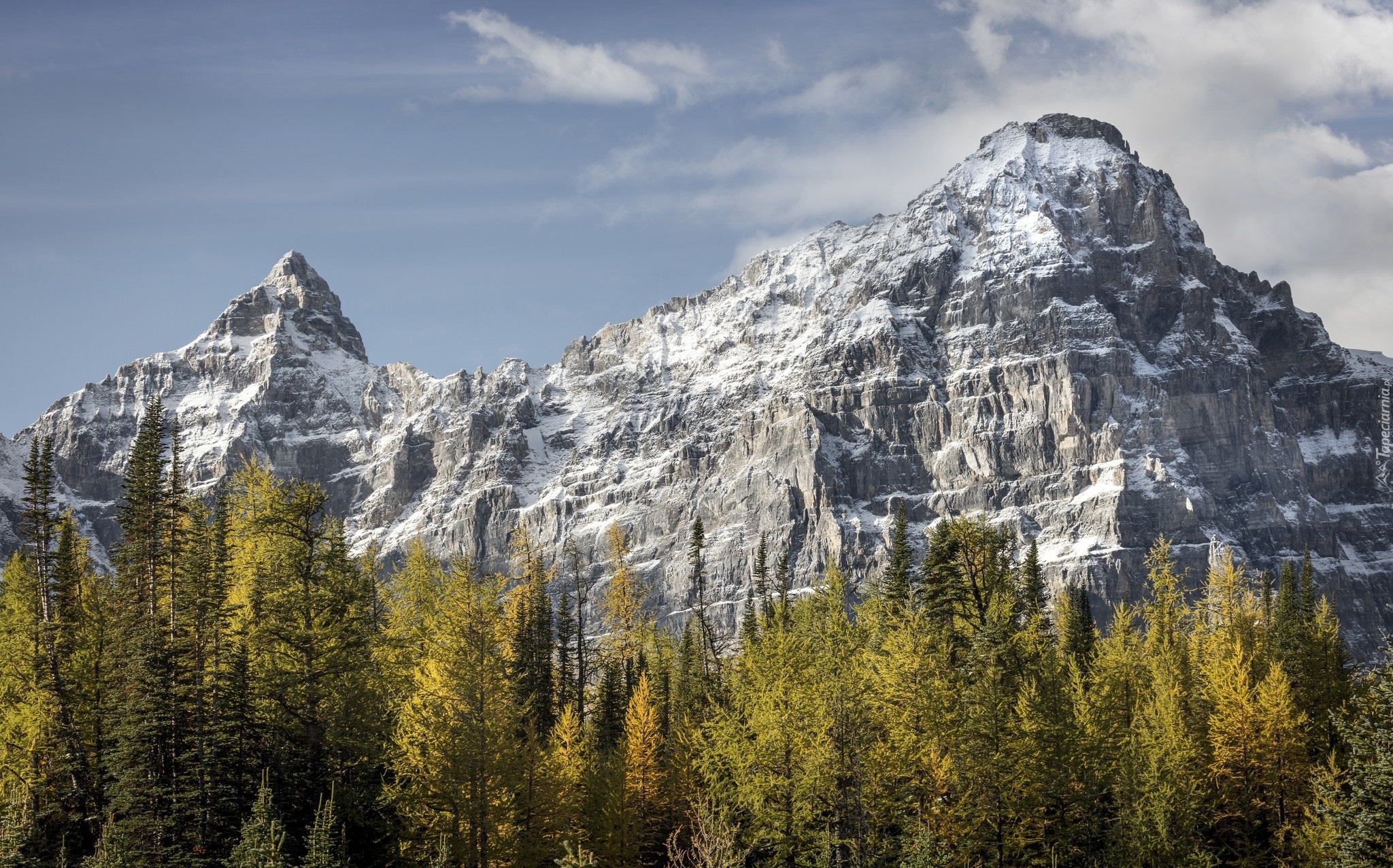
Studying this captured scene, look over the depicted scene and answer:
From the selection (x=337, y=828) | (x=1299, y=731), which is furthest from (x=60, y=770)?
(x=1299, y=731)

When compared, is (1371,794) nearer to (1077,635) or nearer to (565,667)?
(1077,635)

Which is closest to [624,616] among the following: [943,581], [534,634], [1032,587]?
[534,634]

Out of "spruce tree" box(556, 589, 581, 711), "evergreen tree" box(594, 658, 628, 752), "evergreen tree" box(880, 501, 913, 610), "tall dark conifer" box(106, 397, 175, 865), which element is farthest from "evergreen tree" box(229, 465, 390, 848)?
"spruce tree" box(556, 589, 581, 711)

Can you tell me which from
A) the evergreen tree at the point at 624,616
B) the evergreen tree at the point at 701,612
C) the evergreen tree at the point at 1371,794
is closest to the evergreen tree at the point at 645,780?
the evergreen tree at the point at 701,612

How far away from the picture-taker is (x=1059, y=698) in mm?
50719

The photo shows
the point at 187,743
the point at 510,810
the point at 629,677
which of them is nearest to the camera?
the point at 510,810

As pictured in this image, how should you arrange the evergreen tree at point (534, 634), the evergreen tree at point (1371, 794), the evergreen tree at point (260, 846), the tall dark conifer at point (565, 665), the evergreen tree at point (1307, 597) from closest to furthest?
the evergreen tree at point (260, 846)
the evergreen tree at point (1371, 794)
the evergreen tree at point (534, 634)
the tall dark conifer at point (565, 665)
the evergreen tree at point (1307, 597)

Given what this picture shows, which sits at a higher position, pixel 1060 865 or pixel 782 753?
pixel 782 753

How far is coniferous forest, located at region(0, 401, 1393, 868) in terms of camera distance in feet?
143

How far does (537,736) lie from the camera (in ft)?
172

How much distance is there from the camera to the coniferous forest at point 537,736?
43.5m

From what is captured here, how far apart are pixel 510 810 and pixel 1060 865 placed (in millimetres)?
23281

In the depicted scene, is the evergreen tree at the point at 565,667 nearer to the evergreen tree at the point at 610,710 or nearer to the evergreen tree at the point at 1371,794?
the evergreen tree at the point at 610,710

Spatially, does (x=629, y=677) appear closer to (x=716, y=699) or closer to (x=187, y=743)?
(x=716, y=699)
